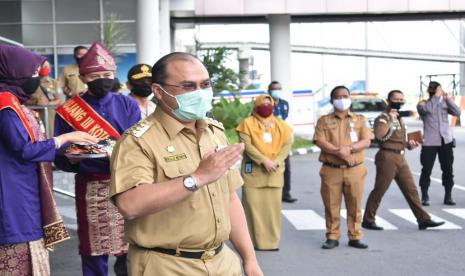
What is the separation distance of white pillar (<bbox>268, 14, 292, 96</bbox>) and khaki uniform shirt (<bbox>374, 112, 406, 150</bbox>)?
1447 cm

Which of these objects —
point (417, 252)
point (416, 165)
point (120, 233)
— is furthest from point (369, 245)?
point (416, 165)

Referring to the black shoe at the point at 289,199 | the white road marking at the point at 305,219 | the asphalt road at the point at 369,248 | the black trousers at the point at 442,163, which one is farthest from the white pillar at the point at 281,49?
the white road marking at the point at 305,219

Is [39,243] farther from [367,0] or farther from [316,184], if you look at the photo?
[367,0]

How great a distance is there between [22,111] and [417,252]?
18.0 feet

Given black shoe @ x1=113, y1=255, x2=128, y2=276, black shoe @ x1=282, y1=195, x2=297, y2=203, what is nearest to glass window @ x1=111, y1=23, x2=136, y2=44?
black shoe @ x1=282, y1=195, x2=297, y2=203

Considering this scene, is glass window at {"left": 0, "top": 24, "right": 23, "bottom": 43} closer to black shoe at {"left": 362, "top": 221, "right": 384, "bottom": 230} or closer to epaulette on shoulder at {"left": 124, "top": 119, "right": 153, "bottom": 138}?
black shoe at {"left": 362, "top": 221, "right": 384, "bottom": 230}

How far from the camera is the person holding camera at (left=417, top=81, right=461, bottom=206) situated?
12258mm

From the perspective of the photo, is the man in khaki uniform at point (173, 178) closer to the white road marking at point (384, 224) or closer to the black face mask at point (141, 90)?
the black face mask at point (141, 90)

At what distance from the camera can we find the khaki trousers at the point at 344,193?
8.67 metres

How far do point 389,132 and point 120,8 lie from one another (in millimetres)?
14245

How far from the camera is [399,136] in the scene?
32.2 feet

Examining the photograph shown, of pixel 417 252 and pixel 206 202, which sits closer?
pixel 206 202

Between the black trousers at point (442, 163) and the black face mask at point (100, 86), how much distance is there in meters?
7.96

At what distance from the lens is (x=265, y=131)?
29.1ft
